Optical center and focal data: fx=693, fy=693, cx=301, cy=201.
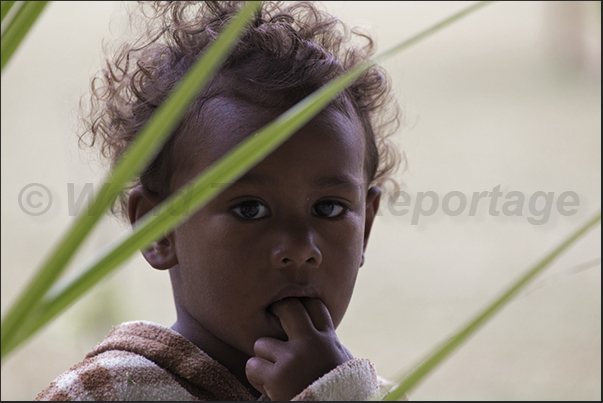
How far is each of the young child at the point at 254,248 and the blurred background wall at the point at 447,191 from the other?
1.21ft

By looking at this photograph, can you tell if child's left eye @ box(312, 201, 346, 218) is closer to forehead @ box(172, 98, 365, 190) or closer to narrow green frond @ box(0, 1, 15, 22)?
forehead @ box(172, 98, 365, 190)

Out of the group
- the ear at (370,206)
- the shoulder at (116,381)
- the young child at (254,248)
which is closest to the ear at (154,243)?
the young child at (254,248)

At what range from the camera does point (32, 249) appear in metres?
2.57

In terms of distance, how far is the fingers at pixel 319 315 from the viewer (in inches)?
25.8

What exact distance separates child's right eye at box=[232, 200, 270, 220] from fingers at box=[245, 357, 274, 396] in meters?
0.14

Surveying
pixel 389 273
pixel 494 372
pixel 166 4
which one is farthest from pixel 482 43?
pixel 166 4

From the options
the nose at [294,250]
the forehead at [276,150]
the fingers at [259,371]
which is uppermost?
the forehead at [276,150]

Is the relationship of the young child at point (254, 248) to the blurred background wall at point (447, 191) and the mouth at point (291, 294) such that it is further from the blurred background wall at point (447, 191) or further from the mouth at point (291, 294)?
the blurred background wall at point (447, 191)

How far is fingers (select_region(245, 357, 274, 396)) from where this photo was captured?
23.9 inches

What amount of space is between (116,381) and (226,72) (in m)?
0.34

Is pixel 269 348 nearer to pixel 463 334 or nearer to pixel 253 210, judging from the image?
pixel 253 210

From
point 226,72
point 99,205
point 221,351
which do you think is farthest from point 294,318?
point 99,205

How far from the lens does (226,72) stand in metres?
0.77

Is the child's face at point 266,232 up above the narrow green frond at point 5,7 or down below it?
above
